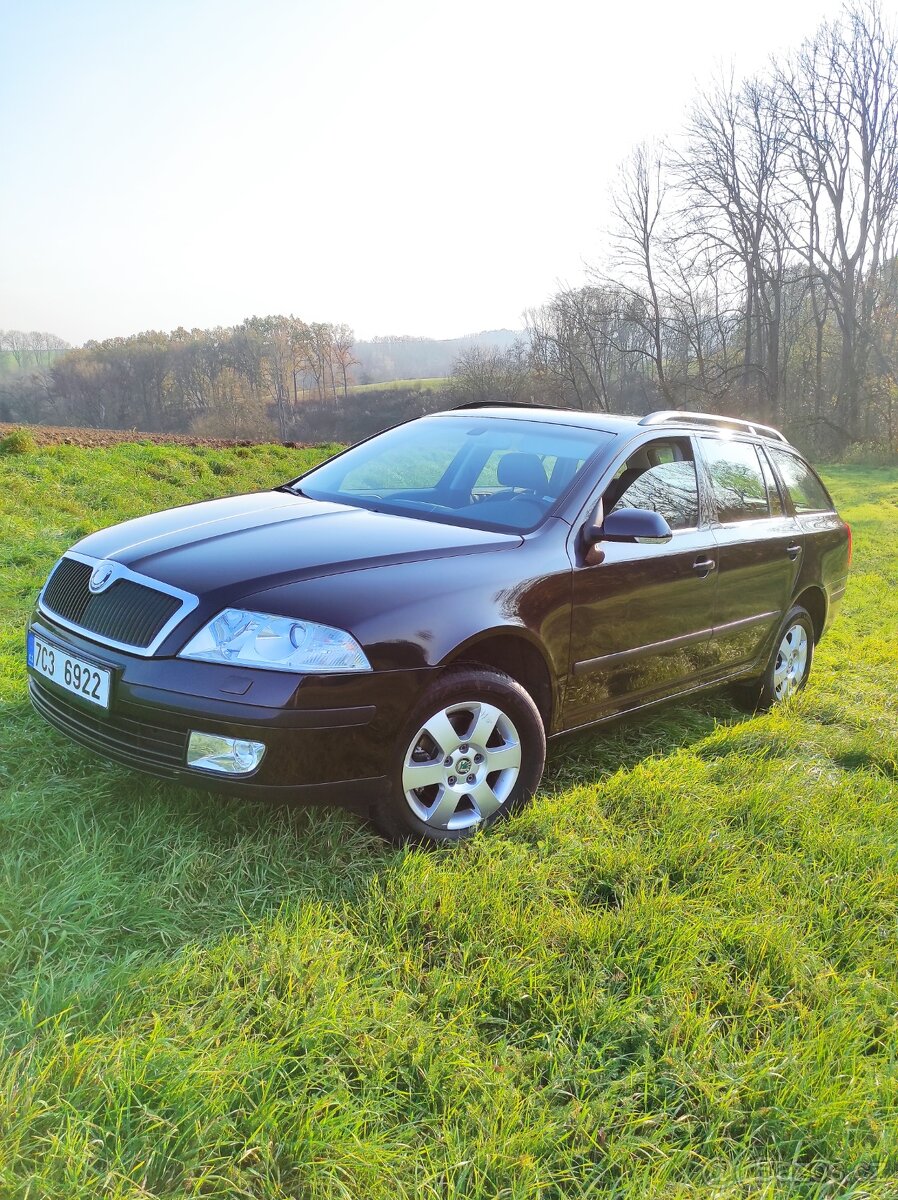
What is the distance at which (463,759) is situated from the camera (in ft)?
9.91

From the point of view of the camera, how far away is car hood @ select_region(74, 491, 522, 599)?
288cm

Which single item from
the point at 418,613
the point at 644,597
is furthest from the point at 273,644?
the point at 644,597

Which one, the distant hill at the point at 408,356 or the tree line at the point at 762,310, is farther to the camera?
the distant hill at the point at 408,356

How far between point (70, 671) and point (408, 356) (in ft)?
333

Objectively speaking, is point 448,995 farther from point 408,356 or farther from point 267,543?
point 408,356

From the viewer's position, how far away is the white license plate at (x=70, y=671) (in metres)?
2.81

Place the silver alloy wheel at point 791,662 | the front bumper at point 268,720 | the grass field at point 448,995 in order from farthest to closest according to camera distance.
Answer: the silver alloy wheel at point 791,662 → the front bumper at point 268,720 → the grass field at point 448,995

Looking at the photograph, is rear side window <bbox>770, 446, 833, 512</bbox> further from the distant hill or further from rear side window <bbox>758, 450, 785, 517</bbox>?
the distant hill

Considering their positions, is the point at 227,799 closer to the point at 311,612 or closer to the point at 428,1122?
the point at 311,612

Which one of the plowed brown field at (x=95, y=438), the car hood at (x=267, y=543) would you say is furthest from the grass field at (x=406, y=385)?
the car hood at (x=267, y=543)

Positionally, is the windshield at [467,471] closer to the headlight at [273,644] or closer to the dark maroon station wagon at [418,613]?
the dark maroon station wagon at [418,613]

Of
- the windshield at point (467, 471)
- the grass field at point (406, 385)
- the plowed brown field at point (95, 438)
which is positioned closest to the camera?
the windshield at point (467, 471)

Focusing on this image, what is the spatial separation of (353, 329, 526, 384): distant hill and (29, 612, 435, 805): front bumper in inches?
3249

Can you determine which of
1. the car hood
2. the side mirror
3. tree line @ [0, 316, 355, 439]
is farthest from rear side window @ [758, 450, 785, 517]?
tree line @ [0, 316, 355, 439]
